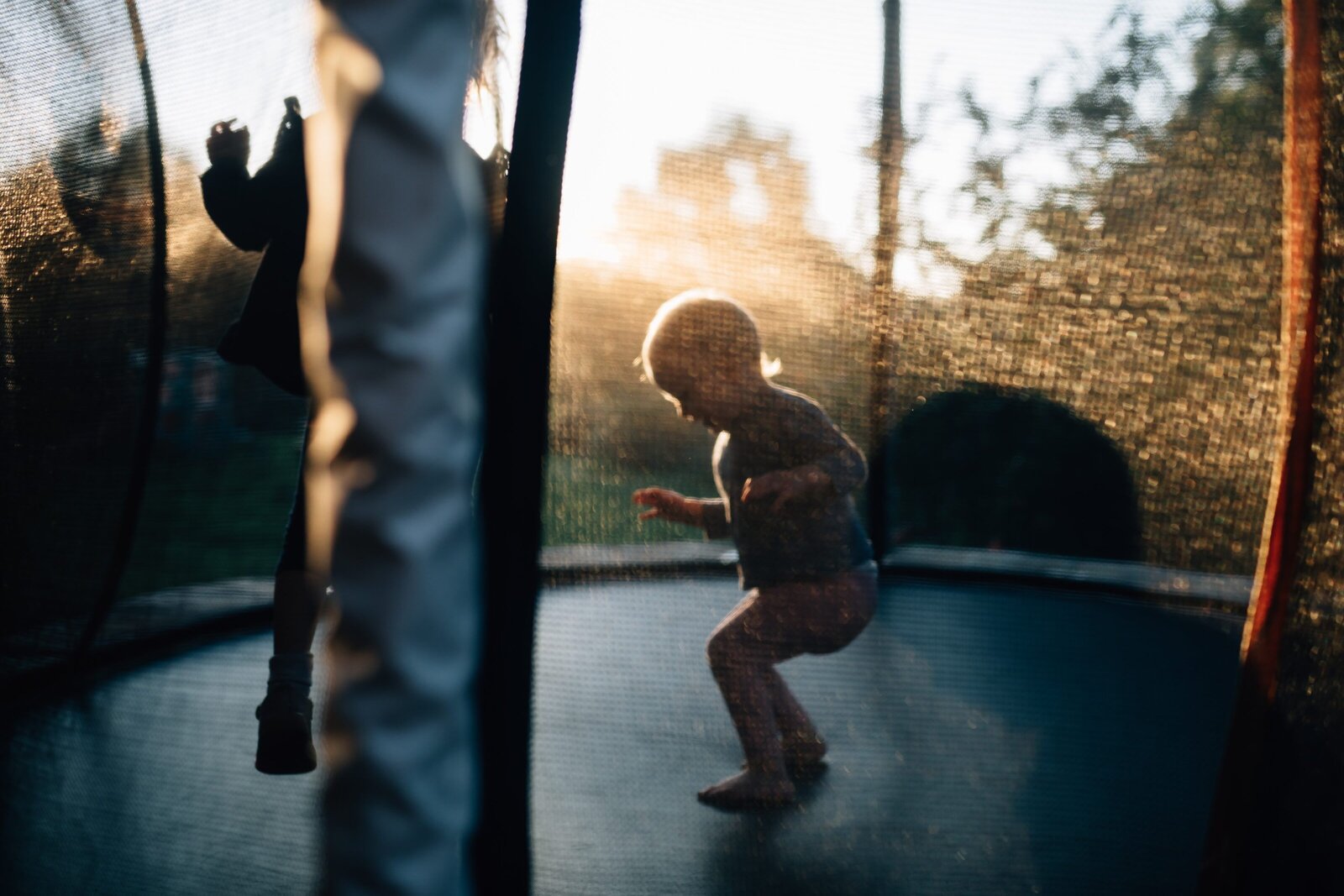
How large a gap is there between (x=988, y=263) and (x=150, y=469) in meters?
0.90

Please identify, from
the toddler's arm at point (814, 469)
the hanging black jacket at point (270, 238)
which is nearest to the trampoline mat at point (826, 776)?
the toddler's arm at point (814, 469)

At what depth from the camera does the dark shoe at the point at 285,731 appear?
76 centimetres

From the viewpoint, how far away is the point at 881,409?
792 mm

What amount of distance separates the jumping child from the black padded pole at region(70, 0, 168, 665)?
1.75 ft

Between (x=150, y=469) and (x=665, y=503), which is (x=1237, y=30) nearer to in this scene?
(x=665, y=503)

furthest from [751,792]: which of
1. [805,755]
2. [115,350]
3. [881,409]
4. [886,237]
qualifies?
[115,350]

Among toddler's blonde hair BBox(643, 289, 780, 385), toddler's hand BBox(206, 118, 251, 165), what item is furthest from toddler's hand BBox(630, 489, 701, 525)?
toddler's hand BBox(206, 118, 251, 165)

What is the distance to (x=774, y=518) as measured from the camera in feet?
2.93

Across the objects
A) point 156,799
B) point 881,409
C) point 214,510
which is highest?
point 881,409

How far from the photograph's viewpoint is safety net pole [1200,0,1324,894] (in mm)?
727

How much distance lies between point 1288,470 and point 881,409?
0.35 meters

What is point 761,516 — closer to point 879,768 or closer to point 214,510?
point 879,768

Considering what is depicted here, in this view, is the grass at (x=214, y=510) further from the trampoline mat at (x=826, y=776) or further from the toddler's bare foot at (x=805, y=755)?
the toddler's bare foot at (x=805, y=755)

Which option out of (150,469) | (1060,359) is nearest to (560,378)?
(1060,359)
